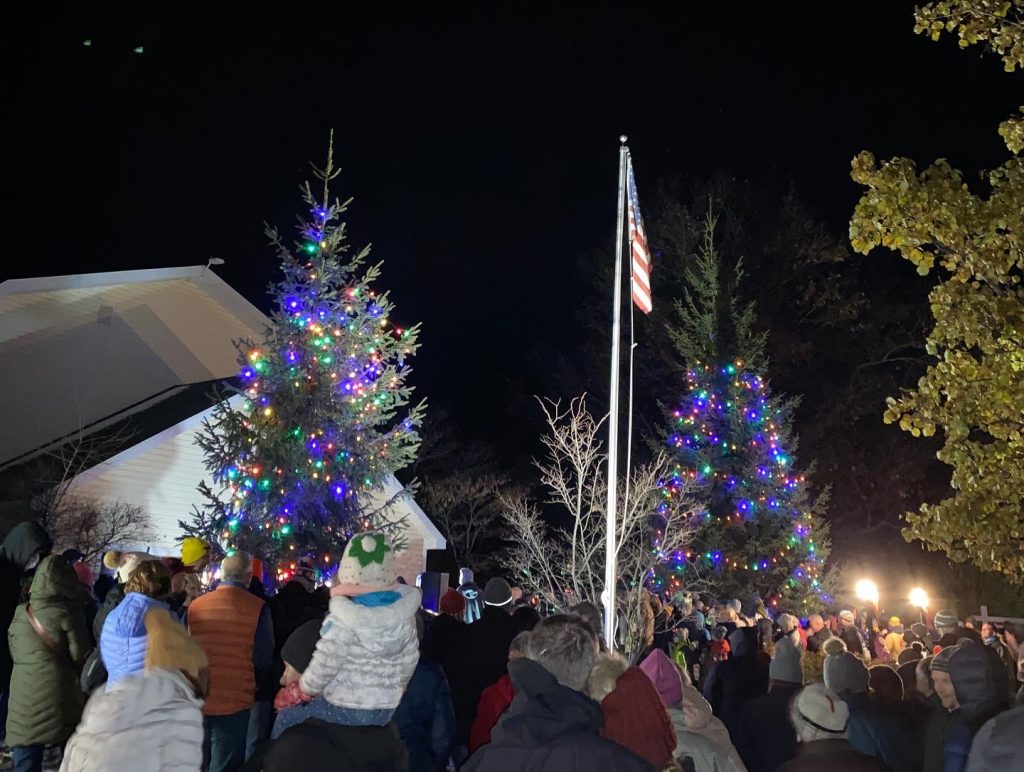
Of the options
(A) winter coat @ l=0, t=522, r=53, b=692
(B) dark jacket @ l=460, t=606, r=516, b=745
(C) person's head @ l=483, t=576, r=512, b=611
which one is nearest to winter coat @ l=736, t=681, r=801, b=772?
(B) dark jacket @ l=460, t=606, r=516, b=745

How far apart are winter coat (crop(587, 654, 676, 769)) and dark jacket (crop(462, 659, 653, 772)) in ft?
2.60

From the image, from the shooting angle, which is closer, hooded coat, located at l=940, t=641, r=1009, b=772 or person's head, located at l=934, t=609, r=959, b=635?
hooded coat, located at l=940, t=641, r=1009, b=772

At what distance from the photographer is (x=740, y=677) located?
7.58 m

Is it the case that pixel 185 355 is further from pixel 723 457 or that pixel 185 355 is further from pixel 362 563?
pixel 362 563

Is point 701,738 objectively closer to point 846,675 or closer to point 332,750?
point 846,675

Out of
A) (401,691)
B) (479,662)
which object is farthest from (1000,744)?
(479,662)

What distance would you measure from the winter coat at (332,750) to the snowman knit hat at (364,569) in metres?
0.56

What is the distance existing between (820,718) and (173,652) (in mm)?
2810

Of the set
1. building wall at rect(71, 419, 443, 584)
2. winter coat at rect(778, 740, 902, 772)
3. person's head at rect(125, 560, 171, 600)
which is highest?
building wall at rect(71, 419, 443, 584)

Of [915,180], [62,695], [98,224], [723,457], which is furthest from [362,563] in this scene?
[98,224]

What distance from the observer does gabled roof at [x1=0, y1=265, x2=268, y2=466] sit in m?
19.5

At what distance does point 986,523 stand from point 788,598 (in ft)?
45.2

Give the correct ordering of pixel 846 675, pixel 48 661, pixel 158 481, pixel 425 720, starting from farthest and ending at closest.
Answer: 1. pixel 158 481
2. pixel 48 661
3. pixel 846 675
4. pixel 425 720

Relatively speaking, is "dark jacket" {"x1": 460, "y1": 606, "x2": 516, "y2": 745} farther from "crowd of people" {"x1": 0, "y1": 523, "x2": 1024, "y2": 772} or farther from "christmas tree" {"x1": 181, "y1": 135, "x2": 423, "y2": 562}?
"christmas tree" {"x1": 181, "y1": 135, "x2": 423, "y2": 562}
